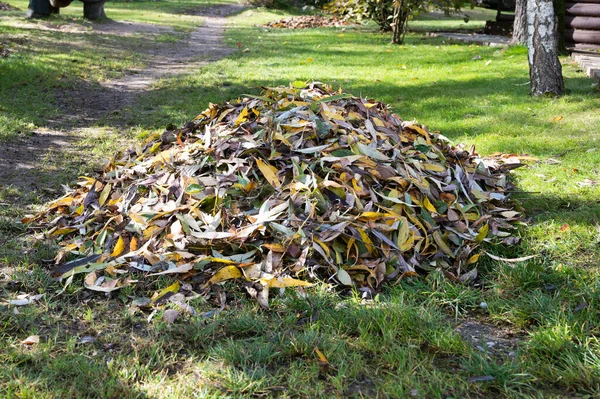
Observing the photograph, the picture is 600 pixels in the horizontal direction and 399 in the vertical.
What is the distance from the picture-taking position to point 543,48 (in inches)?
289

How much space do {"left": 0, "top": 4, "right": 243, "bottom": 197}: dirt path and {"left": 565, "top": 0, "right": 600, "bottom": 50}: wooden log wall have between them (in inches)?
275

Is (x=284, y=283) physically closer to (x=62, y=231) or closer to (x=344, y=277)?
(x=344, y=277)

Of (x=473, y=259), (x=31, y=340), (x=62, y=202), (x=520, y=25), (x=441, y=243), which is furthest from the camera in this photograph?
(x=520, y=25)

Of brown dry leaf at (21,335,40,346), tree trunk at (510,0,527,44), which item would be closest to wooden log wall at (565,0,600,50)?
tree trunk at (510,0,527,44)

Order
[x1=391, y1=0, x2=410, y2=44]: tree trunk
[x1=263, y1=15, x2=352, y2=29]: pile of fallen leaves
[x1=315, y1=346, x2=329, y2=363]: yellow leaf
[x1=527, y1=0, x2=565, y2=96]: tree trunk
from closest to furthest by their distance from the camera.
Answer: [x1=315, y1=346, x2=329, y2=363]: yellow leaf, [x1=527, y1=0, x2=565, y2=96]: tree trunk, [x1=391, y1=0, x2=410, y2=44]: tree trunk, [x1=263, y1=15, x2=352, y2=29]: pile of fallen leaves

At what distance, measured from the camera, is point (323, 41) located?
51.1 feet

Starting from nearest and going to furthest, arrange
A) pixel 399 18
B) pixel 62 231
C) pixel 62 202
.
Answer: pixel 62 231 < pixel 62 202 < pixel 399 18

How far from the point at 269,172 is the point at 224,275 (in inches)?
33.5

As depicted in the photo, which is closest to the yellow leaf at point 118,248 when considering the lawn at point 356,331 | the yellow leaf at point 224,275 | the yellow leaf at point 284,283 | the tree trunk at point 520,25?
the lawn at point 356,331

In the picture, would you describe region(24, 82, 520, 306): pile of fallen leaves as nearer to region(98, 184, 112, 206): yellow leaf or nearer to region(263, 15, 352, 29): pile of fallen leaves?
region(98, 184, 112, 206): yellow leaf

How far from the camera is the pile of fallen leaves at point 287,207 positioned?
11.1 feet

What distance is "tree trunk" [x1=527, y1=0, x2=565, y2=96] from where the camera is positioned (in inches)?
288

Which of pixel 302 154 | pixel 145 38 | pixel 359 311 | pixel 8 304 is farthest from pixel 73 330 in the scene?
pixel 145 38

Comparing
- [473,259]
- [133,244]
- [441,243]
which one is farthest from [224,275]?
[473,259]
